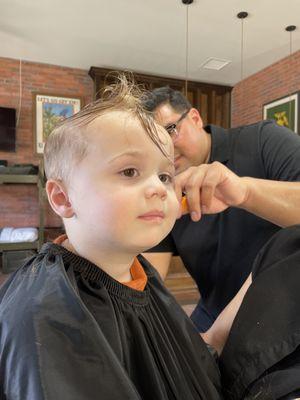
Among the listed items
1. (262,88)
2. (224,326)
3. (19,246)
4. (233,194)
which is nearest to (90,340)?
(224,326)

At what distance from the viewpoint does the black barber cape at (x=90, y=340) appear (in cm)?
47

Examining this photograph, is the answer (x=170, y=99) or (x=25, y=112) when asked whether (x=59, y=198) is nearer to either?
(x=170, y=99)

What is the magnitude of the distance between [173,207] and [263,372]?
36 centimetres

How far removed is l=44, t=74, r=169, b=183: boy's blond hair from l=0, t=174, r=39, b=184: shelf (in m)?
3.97

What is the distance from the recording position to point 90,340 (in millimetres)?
520

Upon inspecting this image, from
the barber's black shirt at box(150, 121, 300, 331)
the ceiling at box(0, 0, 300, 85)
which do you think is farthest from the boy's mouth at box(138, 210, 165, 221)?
the ceiling at box(0, 0, 300, 85)

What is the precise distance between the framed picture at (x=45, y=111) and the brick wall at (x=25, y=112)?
8 centimetres

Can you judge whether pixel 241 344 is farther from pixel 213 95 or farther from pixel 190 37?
pixel 213 95

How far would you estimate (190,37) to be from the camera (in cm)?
421

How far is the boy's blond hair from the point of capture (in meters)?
0.61

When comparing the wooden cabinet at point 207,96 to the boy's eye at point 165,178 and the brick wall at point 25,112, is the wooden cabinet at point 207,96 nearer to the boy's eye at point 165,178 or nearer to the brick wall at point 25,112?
the brick wall at point 25,112

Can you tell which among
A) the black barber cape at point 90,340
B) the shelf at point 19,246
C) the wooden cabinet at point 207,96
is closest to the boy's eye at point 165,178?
the black barber cape at point 90,340

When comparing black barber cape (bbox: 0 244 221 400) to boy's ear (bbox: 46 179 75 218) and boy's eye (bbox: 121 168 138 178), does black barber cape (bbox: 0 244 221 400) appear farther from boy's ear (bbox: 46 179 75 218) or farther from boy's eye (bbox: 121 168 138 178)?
boy's eye (bbox: 121 168 138 178)

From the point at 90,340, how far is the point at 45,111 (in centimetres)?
523
